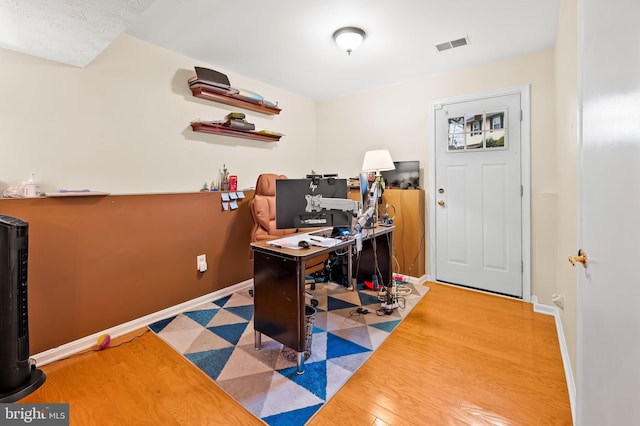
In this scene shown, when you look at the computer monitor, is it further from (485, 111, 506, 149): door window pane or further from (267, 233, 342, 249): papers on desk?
(485, 111, 506, 149): door window pane

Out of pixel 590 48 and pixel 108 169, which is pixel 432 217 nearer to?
pixel 590 48

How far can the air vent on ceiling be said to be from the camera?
2.63 metres

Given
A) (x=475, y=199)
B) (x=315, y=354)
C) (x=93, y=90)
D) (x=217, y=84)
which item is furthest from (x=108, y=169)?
(x=475, y=199)

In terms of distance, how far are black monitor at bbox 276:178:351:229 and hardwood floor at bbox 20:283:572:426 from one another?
1091mm

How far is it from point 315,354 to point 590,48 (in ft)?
7.02

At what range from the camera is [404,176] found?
3.59 metres

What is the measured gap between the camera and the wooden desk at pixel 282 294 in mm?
1798

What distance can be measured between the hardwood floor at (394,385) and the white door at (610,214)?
641 millimetres

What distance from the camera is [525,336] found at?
89.9 inches

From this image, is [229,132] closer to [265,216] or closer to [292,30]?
[265,216]

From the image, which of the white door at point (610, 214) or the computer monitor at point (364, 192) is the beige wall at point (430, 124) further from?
the white door at point (610, 214)

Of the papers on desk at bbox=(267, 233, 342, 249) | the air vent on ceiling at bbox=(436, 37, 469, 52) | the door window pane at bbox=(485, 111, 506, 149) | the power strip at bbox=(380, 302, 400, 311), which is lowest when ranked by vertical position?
the power strip at bbox=(380, 302, 400, 311)

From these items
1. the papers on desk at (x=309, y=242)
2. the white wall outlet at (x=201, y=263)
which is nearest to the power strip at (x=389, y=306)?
the papers on desk at (x=309, y=242)

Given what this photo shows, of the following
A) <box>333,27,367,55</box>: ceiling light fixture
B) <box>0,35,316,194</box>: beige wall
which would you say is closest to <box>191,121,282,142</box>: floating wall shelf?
<box>0,35,316,194</box>: beige wall
